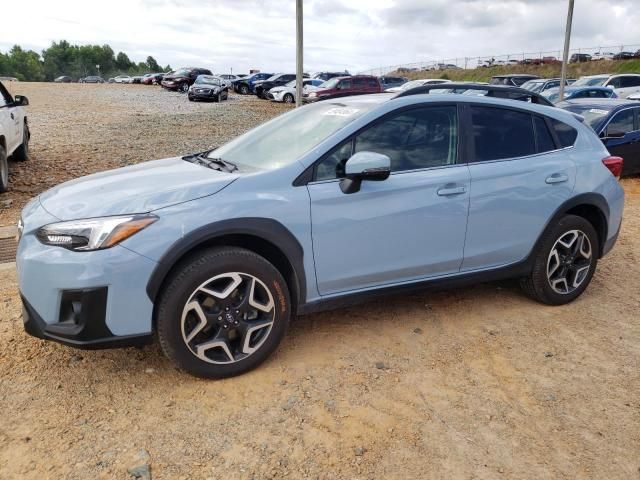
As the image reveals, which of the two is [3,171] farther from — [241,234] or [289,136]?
[241,234]

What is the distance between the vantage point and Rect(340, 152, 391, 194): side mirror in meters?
3.26

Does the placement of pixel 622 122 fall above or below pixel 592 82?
below

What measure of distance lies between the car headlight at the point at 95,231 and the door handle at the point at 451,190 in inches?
71.7

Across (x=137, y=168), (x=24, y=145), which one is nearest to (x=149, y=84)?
(x=24, y=145)

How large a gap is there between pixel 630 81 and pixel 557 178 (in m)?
21.7

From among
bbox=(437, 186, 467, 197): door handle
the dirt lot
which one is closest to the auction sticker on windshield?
bbox=(437, 186, 467, 197): door handle

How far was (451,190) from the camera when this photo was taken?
3707 mm

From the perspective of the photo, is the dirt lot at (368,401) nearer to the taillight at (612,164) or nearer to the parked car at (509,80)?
the taillight at (612,164)

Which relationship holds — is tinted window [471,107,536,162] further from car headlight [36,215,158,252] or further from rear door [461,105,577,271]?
car headlight [36,215,158,252]

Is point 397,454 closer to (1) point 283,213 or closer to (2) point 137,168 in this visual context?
(1) point 283,213

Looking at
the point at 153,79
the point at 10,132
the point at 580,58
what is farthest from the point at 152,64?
the point at 10,132

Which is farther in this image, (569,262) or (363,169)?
(569,262)


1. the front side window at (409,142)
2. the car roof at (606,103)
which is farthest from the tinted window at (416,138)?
the car roof at (606,103)

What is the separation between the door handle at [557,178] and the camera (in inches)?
161
